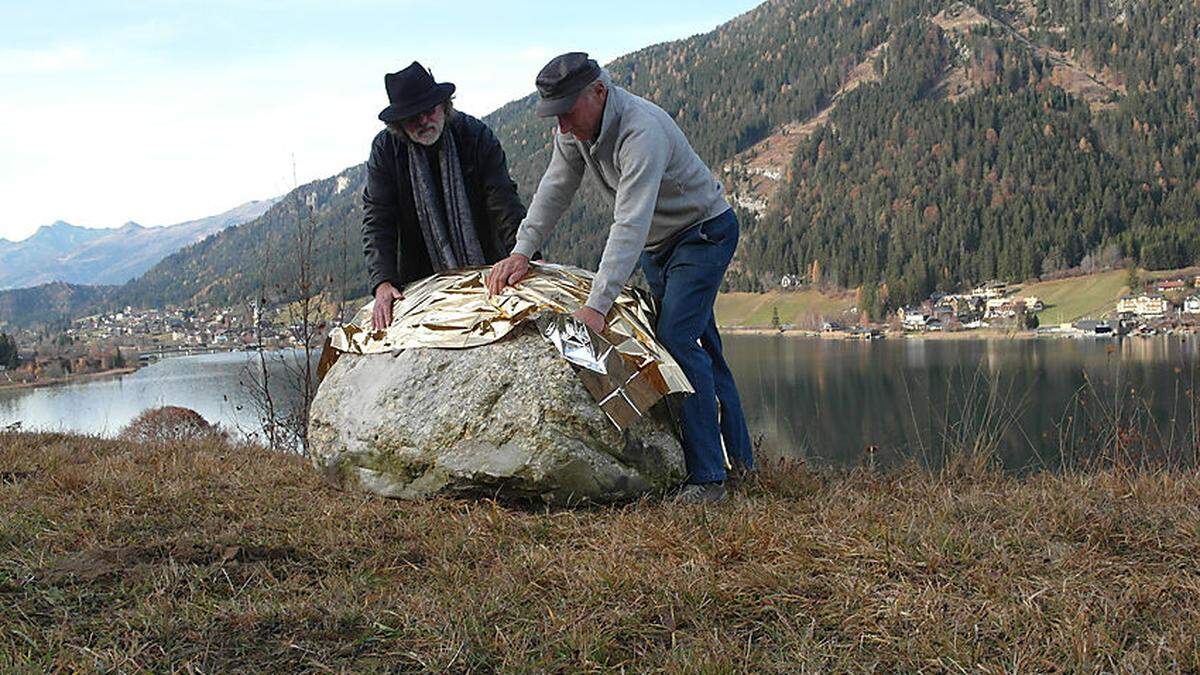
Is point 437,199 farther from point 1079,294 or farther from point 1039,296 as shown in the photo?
point 1039,296

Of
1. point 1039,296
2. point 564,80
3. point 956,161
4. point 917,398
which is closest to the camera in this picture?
point 564,80

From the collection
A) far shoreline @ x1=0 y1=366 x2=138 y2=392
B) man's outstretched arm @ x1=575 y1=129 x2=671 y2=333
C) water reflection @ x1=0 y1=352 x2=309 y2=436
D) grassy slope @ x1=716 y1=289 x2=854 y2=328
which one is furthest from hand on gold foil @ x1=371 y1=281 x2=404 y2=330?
grassy slope @ x1=716 y1=289 x2=854 y2=328

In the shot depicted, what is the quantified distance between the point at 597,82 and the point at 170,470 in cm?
360

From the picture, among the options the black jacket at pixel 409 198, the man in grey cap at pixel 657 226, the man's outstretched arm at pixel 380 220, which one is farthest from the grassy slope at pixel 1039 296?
the man in grey cap at pixel 657 226

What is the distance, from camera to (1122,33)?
164 metres

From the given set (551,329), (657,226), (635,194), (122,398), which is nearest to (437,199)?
(551,329)

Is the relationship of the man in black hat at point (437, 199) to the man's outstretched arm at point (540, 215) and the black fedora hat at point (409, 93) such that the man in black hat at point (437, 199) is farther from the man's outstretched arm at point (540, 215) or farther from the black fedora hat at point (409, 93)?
the man's outstretched arm at point (540, 215)

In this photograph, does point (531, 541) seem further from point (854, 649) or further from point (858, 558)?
point (854, 649)

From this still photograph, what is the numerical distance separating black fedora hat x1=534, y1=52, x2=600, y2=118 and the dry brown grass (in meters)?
2.04

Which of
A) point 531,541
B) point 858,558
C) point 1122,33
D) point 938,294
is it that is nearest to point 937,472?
point 858,558

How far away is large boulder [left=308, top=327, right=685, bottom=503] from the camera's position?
4.42 metres

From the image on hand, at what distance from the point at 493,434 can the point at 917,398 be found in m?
23.5

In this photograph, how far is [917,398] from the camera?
84.3 ft

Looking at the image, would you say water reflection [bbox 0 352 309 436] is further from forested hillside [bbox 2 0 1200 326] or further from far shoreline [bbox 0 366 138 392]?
forested hillside [bbox 2 0 1200 326]
